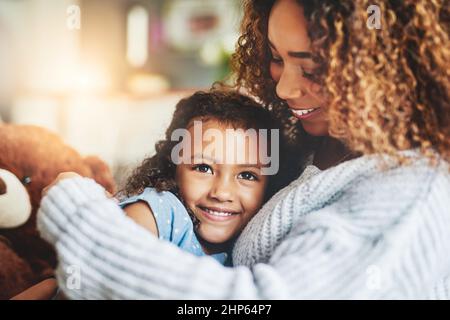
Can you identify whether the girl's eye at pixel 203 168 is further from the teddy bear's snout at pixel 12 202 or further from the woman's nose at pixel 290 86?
the teddy bear's snout at pixel 12 202

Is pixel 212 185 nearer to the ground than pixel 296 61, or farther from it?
nearer to the ground

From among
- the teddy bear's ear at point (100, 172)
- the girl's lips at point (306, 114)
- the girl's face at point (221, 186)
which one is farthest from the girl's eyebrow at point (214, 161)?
the teddy bear's ear at point (100, 172)

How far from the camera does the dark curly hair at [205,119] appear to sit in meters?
0.96

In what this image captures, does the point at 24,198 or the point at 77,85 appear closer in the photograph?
the point at 24,198

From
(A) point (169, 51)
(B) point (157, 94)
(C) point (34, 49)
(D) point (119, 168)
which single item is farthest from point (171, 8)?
(D) point (119, 168)

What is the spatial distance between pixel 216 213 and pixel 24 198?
1.17 ft

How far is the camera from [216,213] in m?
0.92

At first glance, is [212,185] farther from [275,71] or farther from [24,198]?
[24,198]

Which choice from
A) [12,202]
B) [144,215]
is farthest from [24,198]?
[144,215]
